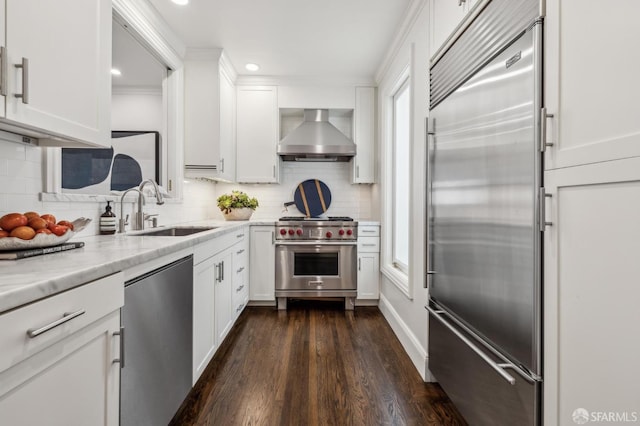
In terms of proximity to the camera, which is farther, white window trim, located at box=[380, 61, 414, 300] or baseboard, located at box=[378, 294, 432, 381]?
white window trim, located at box=[380, 61, 414, 300]

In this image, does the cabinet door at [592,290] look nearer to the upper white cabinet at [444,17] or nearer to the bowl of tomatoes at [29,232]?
the upper white cabinet at [444,17]

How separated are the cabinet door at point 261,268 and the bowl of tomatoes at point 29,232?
2249mm

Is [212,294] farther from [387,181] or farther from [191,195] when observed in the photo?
[387,181]

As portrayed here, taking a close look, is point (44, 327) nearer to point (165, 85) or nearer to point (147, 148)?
point (147, 148)

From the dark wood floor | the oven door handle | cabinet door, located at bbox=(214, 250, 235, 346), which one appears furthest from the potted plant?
the dark wood floor

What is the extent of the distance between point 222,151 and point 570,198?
9.58ft

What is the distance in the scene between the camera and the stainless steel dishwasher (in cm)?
117

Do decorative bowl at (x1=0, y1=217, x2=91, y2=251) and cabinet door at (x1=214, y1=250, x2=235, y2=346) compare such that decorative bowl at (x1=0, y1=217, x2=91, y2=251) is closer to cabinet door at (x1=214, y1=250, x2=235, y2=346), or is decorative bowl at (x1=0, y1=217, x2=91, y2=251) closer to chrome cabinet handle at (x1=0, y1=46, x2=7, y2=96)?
chrome cabinet handle at (x1=0, y1=46, x2=7, y2=96)

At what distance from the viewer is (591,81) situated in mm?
885

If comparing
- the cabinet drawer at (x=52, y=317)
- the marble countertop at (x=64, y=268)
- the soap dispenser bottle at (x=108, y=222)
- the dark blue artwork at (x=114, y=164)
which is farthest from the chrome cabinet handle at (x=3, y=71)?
the soap dispenser bottle at (x=108, y=222)

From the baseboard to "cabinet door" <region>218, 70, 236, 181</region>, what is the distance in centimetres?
212

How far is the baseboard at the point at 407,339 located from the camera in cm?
208

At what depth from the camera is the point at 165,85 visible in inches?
112

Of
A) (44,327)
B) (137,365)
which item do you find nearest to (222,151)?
(137,365)
